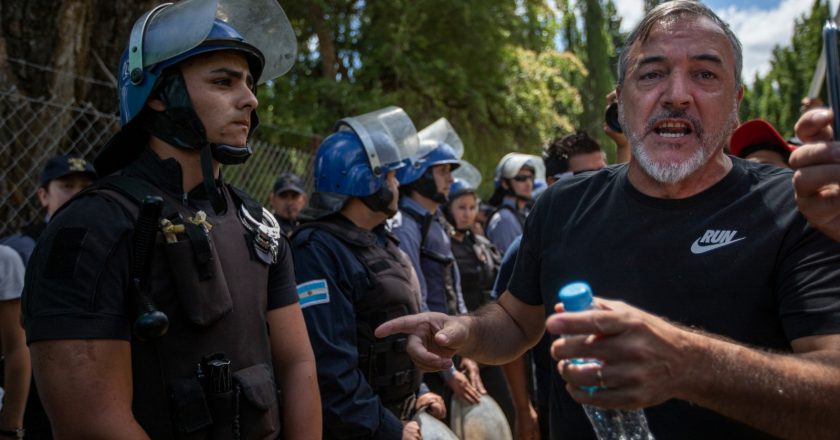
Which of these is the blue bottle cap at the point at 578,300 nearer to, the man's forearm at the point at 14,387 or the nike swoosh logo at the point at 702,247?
A: the nike swoosh logo at the point at 702,247

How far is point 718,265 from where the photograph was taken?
6.07 feet

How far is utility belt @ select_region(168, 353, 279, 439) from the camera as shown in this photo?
6.79 ft

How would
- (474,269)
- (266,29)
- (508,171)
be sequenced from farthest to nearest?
(508,171) → (474,269) → (266,29)

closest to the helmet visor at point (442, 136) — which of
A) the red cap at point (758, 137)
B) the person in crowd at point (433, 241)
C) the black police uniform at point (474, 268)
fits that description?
the person in crowd at point (433, 241)

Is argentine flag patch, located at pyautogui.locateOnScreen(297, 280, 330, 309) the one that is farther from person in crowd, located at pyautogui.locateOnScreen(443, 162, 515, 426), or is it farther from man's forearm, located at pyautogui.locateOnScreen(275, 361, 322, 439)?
person in crowd, located at pyautogui.locateOnScreen(443, 162, 515, 426)

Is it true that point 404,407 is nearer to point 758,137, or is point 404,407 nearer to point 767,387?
point 767,387

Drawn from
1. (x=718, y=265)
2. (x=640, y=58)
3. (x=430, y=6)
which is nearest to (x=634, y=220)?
(x=718, y=265)

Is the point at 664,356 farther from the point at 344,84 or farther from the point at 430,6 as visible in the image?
the point at 430,6

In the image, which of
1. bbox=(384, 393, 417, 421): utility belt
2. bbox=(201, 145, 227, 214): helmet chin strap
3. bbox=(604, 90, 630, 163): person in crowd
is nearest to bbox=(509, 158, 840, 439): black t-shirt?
bbox=(604, 90, 630, 163): person in crowd

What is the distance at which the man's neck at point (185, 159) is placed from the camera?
7.84 ft

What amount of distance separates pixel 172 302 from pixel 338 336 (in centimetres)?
121

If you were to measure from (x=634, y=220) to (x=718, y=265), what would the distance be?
0.30m

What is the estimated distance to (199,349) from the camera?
2.15 meters

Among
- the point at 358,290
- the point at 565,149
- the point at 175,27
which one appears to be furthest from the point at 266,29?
the point at 565,149
